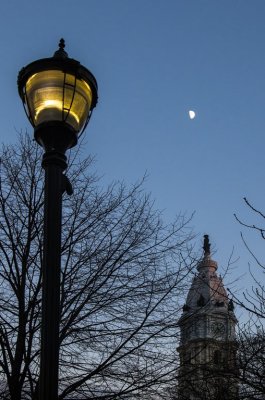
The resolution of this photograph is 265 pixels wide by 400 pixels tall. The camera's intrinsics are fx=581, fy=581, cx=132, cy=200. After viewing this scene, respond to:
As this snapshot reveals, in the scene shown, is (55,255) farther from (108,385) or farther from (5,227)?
(5,227)

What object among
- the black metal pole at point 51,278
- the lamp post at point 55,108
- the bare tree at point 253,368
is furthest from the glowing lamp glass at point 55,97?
the bare tree at point 253,368

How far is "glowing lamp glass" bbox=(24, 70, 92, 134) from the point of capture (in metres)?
4.08

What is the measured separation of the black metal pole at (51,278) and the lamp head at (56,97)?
0.46ft

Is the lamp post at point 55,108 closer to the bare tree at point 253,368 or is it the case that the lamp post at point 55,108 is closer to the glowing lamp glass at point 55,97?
the glowing lamp glass at point 55,97

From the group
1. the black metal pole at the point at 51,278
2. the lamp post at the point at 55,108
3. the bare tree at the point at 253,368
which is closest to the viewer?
the black metal pole at the point at 51,278

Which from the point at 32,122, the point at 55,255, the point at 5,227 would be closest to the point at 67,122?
the point at 32,122

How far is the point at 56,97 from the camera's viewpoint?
4.06 metres

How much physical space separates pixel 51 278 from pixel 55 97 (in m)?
1.27

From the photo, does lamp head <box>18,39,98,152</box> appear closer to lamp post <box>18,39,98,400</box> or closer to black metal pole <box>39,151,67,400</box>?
lamp post <box>18,39,98,400</box>

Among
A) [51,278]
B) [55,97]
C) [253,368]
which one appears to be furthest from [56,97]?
[253,368]

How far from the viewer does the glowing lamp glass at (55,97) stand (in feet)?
13.4

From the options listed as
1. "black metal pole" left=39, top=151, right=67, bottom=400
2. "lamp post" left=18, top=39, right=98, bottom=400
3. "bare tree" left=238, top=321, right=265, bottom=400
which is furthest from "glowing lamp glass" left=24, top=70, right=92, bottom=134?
"bare tree" left=238, top=321, right=265, bottom=400

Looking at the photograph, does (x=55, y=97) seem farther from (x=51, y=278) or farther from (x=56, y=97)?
(x=51, y=278)

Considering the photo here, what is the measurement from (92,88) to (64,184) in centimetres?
73
